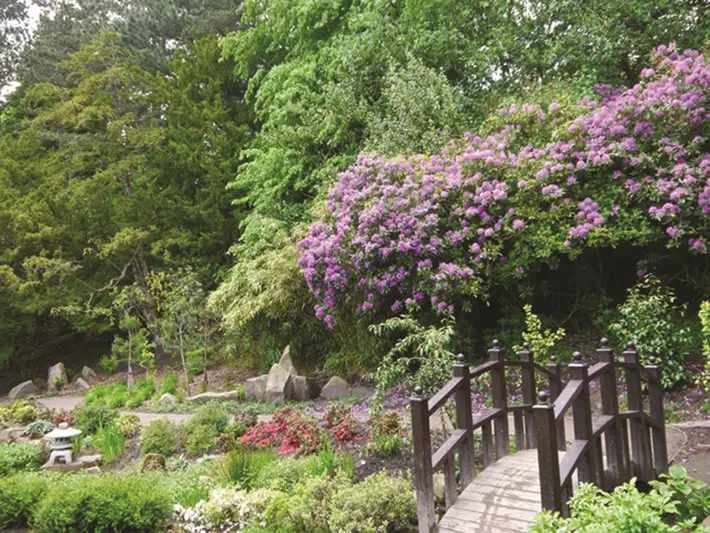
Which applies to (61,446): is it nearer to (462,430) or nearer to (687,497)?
(462,430)

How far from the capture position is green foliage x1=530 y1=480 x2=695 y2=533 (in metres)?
2.08

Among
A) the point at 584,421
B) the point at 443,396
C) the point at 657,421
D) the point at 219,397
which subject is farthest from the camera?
the point at 219,397

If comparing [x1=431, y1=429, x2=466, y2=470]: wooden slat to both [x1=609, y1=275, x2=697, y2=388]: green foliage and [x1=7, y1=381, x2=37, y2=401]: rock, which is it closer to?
[x1=609, y1=275, x2=697, y2=388]: green foliage

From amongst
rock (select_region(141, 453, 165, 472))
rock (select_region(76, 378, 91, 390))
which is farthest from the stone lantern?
rock (select_region(76, 378, 91, 390))

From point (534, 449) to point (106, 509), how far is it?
371cm

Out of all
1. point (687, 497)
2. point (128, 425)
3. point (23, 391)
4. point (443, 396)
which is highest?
point (443, 396)

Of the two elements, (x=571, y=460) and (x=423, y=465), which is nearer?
(x=571, y=460)

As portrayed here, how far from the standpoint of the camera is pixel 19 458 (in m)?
7.02

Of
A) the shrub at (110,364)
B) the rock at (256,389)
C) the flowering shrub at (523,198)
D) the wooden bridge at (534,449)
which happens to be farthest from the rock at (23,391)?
the wooden bridge at (534,449)

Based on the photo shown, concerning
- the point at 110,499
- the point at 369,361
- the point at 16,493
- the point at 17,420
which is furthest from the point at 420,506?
the point at 17,420

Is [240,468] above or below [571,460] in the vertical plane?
below

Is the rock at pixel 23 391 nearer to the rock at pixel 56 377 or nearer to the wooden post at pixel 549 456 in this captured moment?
the rock at pixel 56 377

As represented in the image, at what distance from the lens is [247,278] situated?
1141 centimetres

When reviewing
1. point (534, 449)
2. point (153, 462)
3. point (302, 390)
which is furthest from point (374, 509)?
point (302, 390)
